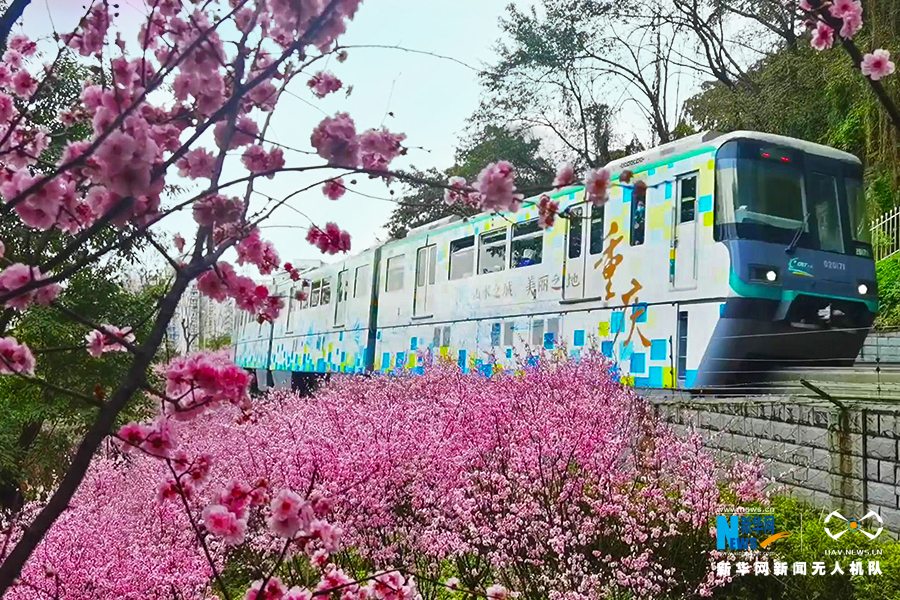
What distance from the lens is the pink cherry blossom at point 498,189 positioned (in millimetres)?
2262

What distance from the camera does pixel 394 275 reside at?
1487 cm

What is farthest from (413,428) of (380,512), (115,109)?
(115,109)

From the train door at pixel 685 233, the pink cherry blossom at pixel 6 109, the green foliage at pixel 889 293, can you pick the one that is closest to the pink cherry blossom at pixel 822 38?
the pink cherry blossom at pixel 6 109

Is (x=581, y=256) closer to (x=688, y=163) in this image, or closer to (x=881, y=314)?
(x=688, y=163)

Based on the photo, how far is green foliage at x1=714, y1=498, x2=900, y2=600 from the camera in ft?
16.4

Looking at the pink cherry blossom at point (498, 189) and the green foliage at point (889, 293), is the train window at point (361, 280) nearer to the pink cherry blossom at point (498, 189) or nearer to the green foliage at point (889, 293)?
the green foliage at point (889, 293)

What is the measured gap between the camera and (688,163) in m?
8.38

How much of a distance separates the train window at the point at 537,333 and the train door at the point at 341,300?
7.67m

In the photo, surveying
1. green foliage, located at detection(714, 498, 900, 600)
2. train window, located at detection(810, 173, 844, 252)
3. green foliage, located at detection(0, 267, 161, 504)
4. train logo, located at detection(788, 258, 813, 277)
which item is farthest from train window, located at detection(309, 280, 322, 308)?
green foliage, located at detection(714, 498, 900, 600)

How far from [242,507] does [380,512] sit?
305cm

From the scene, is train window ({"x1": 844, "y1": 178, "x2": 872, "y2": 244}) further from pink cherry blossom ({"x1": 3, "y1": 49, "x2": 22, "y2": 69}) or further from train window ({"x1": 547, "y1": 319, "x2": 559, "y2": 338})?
pink cherry blossom ({"x1": 3, "y1": 49, "x2": 22, "y2": 69})

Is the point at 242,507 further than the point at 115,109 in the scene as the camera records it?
Yes

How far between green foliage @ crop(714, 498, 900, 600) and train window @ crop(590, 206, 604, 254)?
3875 millimetres

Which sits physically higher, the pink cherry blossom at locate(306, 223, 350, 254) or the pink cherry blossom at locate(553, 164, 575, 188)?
the pink cherry blossom at locate(553, 164, 575, 188)
